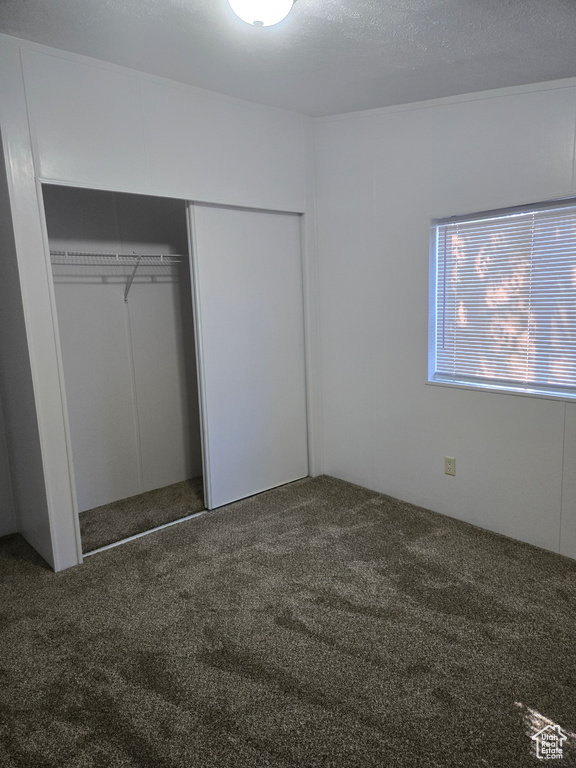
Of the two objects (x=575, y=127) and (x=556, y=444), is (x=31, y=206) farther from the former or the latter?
(x=556, y=444)

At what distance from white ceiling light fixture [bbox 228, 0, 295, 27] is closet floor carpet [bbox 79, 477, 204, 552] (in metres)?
2.69


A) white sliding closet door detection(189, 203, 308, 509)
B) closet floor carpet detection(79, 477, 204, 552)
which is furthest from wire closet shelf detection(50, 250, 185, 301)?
closet floor carpet detection(79, 477, 204, 552)

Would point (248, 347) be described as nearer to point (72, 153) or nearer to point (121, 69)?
point (72, 153)

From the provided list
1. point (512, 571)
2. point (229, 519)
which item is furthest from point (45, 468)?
point (512, 571)

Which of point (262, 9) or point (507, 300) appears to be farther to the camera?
point (507, 300)

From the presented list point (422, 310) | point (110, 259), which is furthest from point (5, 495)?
point (422, 310)

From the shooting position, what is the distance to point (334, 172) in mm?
3588

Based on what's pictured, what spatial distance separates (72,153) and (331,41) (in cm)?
134

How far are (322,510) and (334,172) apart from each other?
2263 mm

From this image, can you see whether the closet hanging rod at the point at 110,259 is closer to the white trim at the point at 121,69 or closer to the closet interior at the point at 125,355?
the closet interior at the point at 125,355

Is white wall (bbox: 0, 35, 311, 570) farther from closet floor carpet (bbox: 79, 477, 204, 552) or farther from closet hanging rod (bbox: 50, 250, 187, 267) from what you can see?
closet hanging rod (bbox: 50, 250, 187, 267)

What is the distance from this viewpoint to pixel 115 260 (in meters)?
3.48

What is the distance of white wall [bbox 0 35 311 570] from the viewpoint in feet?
8.07

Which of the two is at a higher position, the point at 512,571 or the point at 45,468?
the point at 45,468
